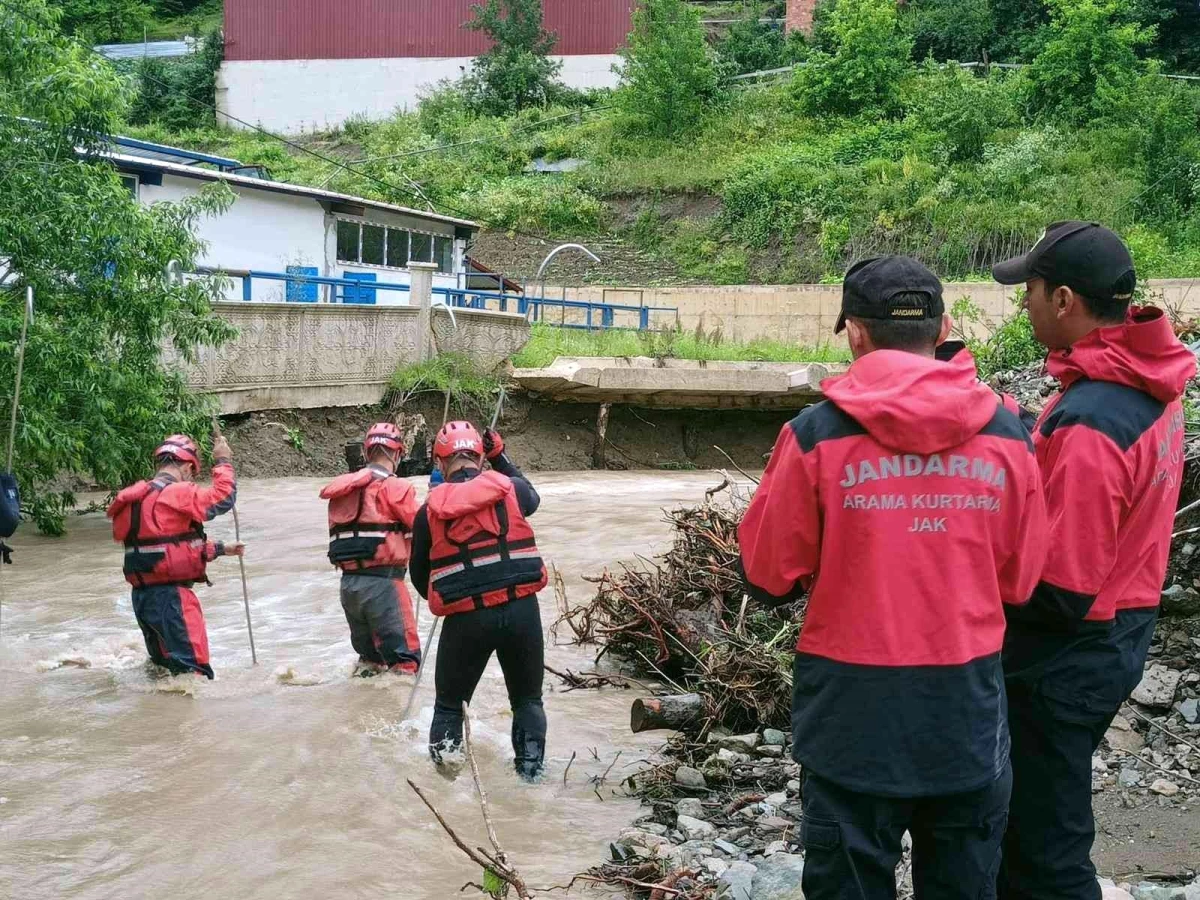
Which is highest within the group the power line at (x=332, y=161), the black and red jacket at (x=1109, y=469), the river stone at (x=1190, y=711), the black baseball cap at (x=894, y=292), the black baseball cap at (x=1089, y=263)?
the power line at (x=332, y=161)

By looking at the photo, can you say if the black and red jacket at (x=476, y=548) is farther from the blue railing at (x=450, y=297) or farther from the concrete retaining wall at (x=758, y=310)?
the concrete retaining wall at (x=758, y=310)

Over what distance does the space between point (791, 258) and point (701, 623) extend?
3152 cm

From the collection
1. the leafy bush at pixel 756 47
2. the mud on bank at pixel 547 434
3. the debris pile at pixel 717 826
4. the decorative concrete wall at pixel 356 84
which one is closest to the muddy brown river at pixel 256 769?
the debris pile at pixel 717 826

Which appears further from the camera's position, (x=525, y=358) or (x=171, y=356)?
(x=525, y=358)

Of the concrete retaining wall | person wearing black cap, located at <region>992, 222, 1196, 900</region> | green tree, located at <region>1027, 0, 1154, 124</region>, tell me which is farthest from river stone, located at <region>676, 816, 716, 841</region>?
green tree, located at <region>1027, 0, 1154, 124</region>

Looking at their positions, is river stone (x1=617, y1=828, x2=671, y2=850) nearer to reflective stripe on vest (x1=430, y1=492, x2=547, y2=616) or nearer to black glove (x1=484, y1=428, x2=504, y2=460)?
reflective stripe on vest (x1=430, y1=492, x2=547, y2=616)

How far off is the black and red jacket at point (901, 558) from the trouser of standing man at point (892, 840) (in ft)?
0.21

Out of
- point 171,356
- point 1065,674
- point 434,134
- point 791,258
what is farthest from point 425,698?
point 434,134

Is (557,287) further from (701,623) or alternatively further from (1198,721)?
(1198,721)

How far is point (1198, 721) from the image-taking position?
575 centimetres

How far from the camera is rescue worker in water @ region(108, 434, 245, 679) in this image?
7992mm

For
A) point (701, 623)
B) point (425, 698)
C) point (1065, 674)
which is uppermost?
point (1065, 674)

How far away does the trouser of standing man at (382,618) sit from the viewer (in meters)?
8.26

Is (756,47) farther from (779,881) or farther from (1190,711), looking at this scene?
(779,881)
